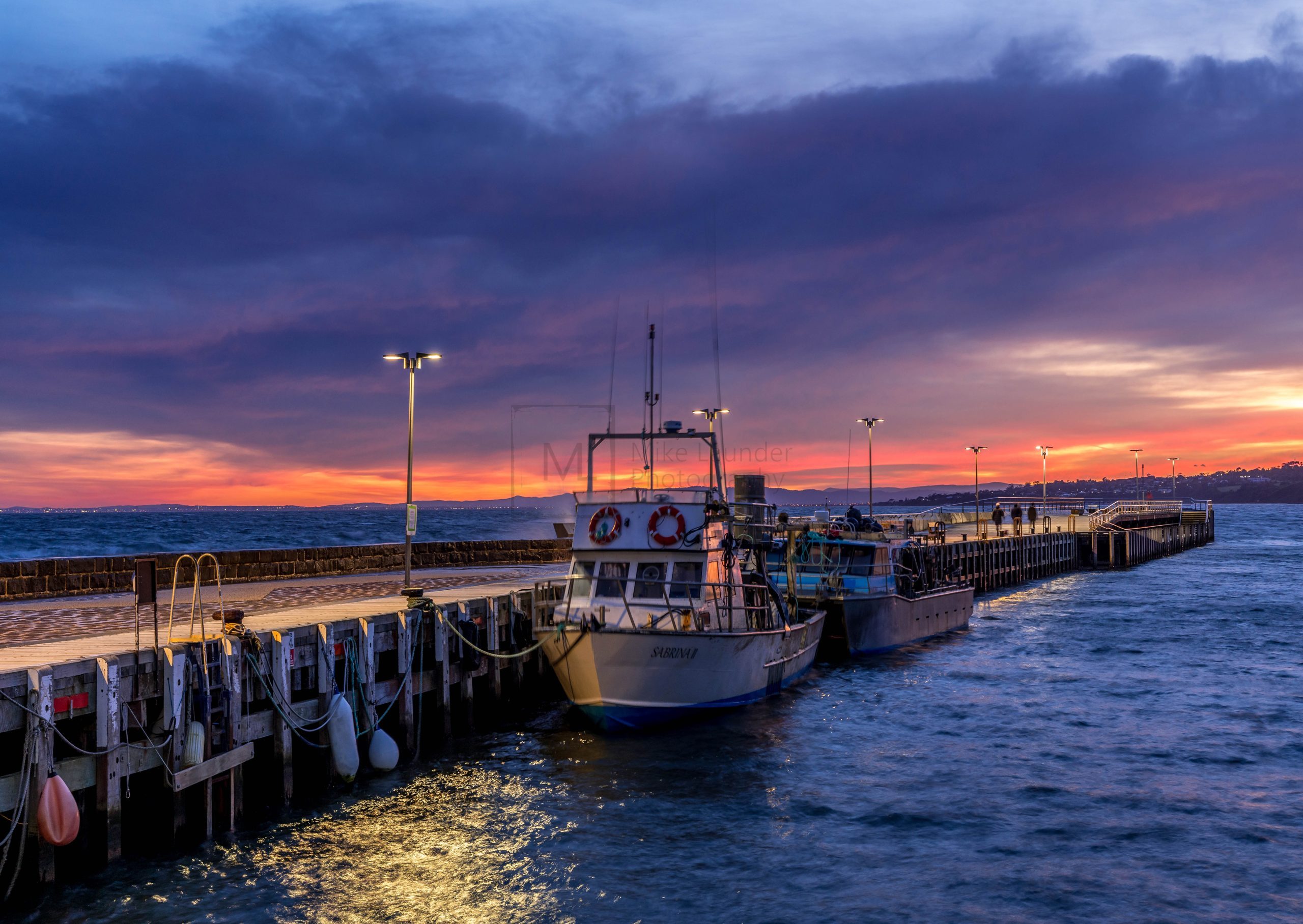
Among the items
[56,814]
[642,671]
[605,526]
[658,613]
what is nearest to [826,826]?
[642,671]

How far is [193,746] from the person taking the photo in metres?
13.4

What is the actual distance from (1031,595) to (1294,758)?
117 ft

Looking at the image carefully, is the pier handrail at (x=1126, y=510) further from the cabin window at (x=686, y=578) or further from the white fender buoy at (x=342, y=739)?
the white fender buoy at (x=342, y=739)

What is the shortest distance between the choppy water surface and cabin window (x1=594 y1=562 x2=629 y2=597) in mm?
2968

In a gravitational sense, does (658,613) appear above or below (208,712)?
above

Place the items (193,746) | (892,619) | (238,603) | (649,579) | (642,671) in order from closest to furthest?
(193,746) < (642,671) < (649,579) < (238,603) < (892,619)

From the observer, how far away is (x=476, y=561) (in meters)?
43.3

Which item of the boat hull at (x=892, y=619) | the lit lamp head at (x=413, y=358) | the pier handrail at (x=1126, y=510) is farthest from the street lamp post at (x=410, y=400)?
the pier handrail at (x=1126, y=510)

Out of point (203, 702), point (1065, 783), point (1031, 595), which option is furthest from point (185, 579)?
point (1031, 595)

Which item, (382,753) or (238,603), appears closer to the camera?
(382,753)

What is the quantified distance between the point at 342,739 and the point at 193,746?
10.1ft

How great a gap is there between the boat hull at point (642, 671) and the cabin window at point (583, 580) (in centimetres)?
186

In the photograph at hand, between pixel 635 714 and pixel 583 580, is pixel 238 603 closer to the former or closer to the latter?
pixel 583 580

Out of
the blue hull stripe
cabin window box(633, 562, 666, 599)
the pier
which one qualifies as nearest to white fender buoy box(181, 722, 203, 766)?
the pier
